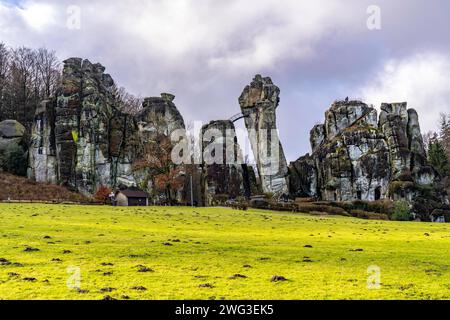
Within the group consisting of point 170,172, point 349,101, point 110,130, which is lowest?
point 170,172

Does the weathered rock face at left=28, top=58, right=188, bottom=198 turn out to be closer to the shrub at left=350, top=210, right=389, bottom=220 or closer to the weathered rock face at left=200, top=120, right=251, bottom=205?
the weathered rock face at left=200, top=120, right=251, bottom=205

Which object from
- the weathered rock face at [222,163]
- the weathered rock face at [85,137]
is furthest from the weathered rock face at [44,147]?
the weathered rock face at [222,163]

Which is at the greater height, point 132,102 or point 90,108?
point 132,102

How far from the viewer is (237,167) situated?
309ft

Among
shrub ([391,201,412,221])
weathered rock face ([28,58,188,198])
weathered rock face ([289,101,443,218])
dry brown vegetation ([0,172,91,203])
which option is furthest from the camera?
weathered rock face ([289,101,443,218])

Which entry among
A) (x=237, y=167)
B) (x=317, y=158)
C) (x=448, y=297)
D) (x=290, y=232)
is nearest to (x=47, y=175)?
(x=237, y=167)

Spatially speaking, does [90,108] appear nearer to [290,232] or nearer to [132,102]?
[132,102]

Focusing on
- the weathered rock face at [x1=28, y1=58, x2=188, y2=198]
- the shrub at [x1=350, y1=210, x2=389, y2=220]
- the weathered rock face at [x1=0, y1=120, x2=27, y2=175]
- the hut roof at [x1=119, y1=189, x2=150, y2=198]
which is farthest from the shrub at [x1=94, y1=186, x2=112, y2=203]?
the shrub at [x1=350, y1=210, x2=389, y2=220]

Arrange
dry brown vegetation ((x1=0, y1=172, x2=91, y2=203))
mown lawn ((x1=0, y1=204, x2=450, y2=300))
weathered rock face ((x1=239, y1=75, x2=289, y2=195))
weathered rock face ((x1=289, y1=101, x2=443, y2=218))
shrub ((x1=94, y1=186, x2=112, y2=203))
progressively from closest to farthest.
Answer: mown lawn ((x1=0, y1=204, x2=450, y2=300)) → dry brown vegetation ((x1=0, y1=172, x2=91, y2=203)) → shrub ((x1=94, y1=186, x2=112, y2=203)) → weathered rock face ((x1=289, y1=101, x2=443, y2=218)) → weathered rock face ((x1=239, y1=75, x2=289, y2=195))

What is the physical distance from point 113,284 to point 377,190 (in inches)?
3173

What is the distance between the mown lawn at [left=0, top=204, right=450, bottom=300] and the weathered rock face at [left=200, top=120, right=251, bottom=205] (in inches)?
2149

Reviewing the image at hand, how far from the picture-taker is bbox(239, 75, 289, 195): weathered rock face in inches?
3755

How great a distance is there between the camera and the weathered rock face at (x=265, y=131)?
95.4 metres

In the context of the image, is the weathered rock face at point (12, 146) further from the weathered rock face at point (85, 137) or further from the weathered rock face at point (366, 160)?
the weathered rock face at point (366, 160)
